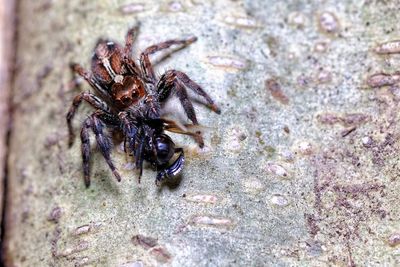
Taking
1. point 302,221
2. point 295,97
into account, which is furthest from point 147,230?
point 295,97

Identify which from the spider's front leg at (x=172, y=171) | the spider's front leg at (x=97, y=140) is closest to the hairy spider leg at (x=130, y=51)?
the spider's front leg at (x=97, y=140)

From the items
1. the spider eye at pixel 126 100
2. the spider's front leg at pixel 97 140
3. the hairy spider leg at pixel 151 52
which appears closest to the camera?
the spider's front leg at pixel 97 140

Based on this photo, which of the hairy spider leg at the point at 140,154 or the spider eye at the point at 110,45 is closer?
the hairy spider leg at the point at 140,154

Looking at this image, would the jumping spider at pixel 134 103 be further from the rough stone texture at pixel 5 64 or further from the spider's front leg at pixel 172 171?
the rough stone texture at pixel 5 64

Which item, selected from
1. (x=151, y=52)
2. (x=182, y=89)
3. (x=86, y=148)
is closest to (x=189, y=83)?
(x=182, y=89)

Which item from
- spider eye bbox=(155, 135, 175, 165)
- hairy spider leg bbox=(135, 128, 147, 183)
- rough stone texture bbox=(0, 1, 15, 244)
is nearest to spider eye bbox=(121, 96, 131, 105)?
hairy spider leg bbox=(135, 128, 147, 183)

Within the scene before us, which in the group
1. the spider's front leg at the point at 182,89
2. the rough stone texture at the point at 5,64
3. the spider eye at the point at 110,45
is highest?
the spider eye at the point at 110,45
